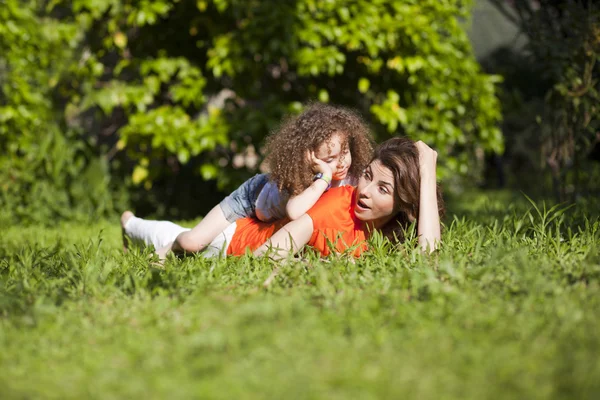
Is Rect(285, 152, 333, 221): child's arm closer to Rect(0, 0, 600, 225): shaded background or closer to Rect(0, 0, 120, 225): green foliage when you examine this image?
Rect(0, 0, 600, 225): shaded background

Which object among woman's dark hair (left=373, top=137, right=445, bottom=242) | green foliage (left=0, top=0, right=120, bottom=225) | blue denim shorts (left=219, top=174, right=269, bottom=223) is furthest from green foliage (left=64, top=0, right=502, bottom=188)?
woman's dark hair (left=373, top=137, right=445, bottom=242)

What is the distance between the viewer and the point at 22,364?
1.77m

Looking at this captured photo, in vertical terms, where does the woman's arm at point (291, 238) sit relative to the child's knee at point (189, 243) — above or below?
above

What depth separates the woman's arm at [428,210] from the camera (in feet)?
10.1

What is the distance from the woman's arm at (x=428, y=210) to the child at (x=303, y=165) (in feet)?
1.37

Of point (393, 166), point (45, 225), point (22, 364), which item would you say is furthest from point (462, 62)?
point (22, 364)

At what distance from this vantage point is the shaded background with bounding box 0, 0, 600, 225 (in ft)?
17.6

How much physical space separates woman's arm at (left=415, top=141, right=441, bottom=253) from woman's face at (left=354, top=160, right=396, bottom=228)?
0.49 ft

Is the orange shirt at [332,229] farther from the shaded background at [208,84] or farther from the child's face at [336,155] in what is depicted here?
the shaded background at [208,84]

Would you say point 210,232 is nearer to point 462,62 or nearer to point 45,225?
point 45,225

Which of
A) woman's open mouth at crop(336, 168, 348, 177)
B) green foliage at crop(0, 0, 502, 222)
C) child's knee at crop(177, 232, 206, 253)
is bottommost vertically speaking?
child's knee at crop(177, 232, 206, 253)

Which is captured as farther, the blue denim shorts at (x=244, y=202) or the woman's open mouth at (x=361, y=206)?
the blue denim shorts at (x=244, y=202)

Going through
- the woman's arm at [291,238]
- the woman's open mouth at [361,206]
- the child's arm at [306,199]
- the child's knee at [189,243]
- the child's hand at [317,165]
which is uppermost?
the child's hand at [317,165]

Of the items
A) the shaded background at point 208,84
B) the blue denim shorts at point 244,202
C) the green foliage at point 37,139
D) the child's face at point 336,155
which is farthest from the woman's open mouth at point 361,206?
the green foliage at point 37,139
